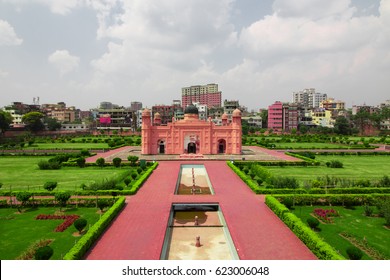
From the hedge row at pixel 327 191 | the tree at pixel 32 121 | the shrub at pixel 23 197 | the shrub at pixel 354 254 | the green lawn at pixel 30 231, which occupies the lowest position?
the green lawn at pixel 30 231

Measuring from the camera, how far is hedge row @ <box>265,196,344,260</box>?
38.7 feet

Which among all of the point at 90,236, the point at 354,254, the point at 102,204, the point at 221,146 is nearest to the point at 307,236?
the point at 354,254

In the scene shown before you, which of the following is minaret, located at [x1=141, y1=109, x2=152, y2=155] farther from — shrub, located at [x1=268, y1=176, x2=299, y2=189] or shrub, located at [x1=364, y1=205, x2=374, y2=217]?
shrub, located at [x1=364, y1=205, x2=374, y2=217]

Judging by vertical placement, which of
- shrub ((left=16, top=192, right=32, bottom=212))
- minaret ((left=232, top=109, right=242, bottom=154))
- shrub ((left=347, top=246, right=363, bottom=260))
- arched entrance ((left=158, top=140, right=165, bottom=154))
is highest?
minaret ((left=232, top=109, right=242, bottom=154))

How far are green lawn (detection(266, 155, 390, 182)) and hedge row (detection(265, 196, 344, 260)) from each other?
12.2 meters

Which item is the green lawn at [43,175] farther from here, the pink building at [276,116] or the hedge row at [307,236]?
the pink building at [276,116]

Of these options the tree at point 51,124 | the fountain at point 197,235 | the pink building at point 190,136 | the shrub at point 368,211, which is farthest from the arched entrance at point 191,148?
the tree at point 51,124

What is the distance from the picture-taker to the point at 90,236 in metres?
13.4

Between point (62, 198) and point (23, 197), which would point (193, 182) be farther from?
point (23, 197)

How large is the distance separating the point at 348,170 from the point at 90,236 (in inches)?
1131

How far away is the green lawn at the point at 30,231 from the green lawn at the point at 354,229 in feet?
38.3

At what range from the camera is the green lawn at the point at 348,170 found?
99.9 feet

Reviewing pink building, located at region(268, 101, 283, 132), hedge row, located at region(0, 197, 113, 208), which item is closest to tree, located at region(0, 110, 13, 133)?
hedge row, located at region(0, 197, 113, 208)

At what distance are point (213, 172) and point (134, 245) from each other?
18.4 m
